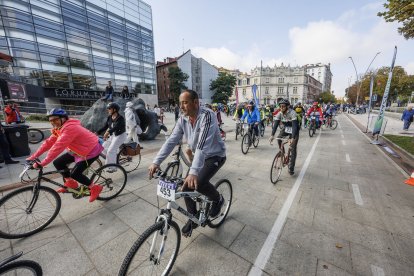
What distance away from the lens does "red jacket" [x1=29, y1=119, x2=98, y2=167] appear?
113 inches

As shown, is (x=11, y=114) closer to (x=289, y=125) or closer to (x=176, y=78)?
(x=289, y=125)

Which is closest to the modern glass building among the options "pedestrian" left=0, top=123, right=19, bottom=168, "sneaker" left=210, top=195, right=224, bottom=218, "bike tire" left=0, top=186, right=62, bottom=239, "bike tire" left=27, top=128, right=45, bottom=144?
"bike tire" left=27, top=128, right=45, bottom=144

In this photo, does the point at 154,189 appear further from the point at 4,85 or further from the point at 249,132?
the point at 4,85

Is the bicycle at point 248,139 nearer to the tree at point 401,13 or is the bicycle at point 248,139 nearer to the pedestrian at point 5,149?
the tree at point 401,13

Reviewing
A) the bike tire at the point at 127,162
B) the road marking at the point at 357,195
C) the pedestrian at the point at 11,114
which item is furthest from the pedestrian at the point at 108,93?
the road marking at the point at 357,195

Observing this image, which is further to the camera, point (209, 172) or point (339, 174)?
point (339, 174)

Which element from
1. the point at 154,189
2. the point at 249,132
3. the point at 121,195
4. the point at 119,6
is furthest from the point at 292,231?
the point at 119,6

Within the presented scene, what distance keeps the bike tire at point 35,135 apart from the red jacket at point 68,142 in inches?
317

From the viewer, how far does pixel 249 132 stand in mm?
8000

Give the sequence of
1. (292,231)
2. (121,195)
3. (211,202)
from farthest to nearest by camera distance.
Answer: (121,195)
(292,231)
(211,202)

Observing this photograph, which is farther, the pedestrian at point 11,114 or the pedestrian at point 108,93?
the pedestrian at point 108,93

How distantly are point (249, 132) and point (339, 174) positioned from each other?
Answer: 140 inches

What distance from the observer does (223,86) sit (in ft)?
198

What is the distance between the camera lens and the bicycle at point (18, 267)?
4.84 feet
